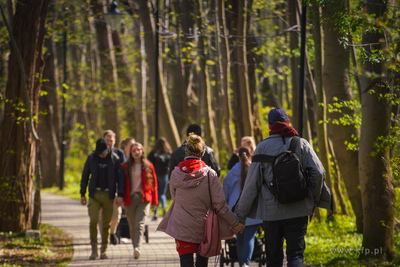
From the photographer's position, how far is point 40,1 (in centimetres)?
1268

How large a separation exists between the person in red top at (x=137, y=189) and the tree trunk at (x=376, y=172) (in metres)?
3.57

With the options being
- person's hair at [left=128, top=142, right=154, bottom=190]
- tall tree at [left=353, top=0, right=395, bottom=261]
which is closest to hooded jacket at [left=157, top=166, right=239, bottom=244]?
tall tree at [left=353, top=0, right=395, bottom=261]

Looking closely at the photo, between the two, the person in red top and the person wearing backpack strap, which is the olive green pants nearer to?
the person in red top

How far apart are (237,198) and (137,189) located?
8.56ft

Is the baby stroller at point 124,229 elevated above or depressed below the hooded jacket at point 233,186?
below

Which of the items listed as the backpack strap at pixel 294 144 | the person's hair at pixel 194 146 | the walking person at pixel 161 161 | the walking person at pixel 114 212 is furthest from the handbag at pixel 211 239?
the walking person at pixel 161 161

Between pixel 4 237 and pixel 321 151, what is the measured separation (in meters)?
6.69

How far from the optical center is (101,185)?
34.8 feet

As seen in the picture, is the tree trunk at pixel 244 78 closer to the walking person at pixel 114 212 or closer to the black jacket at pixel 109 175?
the walking person at pixel 114 212

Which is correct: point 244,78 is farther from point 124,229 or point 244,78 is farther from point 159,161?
point 124,229

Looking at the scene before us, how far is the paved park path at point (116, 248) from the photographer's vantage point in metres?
10.2

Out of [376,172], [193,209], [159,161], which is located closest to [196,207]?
[193,209]

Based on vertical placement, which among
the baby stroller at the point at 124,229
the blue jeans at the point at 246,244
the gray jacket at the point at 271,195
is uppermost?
the gray jacket at the point at 271,195

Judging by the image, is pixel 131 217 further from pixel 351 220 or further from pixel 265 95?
pixel 265 95
